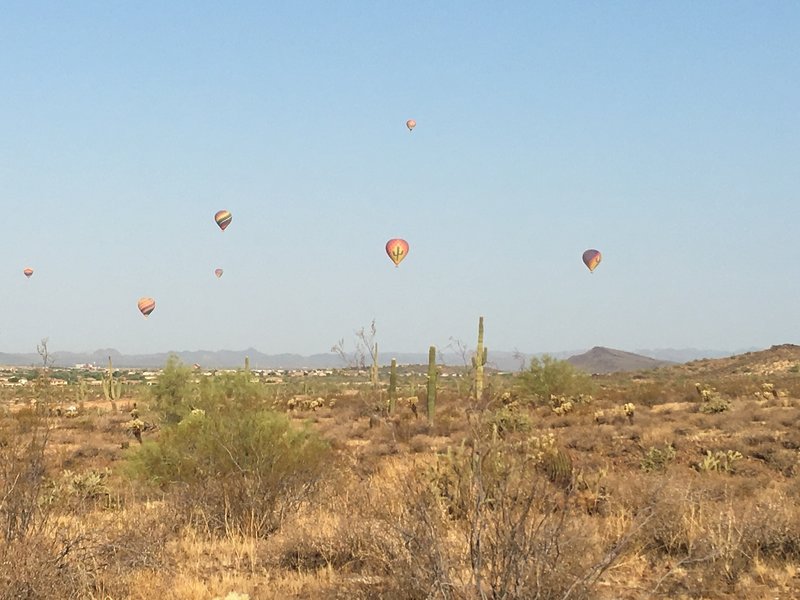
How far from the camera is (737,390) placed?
32.8 metres

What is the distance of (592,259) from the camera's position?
153 ft

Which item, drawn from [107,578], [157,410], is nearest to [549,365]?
→ [157,410]

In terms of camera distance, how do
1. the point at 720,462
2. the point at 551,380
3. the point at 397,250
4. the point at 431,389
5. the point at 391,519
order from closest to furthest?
1. the point at 391,519
2. the point at 720,462
3. the point at 431,389
4. the point at 551,380
5. the point at 397,250

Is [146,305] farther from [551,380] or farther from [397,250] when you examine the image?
[551,380]

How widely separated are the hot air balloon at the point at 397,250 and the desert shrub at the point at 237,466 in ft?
87.9

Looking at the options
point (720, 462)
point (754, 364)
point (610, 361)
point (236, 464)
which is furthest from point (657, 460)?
point (610, 361)

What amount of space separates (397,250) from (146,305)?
2578 centimetres

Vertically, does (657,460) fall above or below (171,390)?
below

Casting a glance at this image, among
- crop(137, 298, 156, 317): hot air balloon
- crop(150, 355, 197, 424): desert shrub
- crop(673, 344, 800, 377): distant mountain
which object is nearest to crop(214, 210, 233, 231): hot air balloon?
crop(137, 298, 156, 317): hot air balloon

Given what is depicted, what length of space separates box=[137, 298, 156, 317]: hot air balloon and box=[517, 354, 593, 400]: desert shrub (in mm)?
33780

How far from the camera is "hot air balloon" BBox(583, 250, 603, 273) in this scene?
152 feet

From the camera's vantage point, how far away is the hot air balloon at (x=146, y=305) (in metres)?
54.8

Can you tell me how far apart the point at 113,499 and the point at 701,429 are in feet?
50.1

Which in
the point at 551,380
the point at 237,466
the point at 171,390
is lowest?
the point at 237,466
